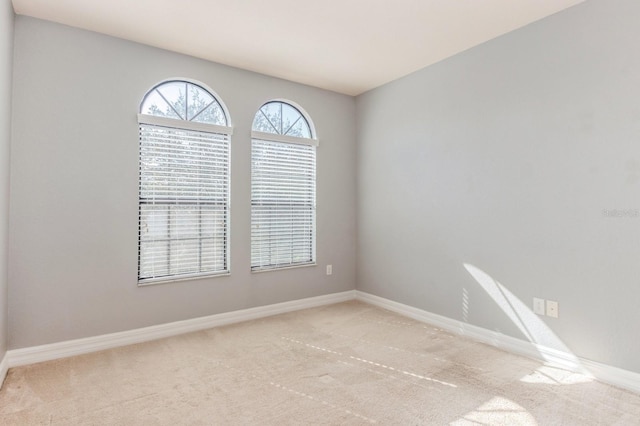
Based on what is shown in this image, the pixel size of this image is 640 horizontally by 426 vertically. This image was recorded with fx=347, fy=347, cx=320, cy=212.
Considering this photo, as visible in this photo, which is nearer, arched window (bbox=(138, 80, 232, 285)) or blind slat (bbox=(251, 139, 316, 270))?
arched window (bbox=(138, 80, 232, 285))

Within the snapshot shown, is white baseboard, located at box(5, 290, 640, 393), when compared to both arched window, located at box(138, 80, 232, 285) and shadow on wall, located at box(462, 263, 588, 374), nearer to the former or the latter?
shadow on wall, located at box(462, 263, 588, 374)

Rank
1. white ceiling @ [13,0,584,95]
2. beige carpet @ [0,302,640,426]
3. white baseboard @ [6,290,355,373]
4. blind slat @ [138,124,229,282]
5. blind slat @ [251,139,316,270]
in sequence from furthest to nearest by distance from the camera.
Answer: blind slat @ [251,139,316,270], blind slat @ [138,124,229,282], white baseboard @ [6,290,355,373], white ceiling @ [13,0,584,95], beige carpet @ [0,302,640,426]

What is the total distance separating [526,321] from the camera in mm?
2797

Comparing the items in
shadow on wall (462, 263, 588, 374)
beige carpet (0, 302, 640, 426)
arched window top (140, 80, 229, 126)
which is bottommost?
beige carpet (0, 302, 640, 426)

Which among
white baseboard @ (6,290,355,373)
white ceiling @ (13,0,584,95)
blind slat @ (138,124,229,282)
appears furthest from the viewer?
blind slat @ (138,124,229,282)

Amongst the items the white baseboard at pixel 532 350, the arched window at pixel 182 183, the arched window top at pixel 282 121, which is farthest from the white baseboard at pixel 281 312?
the arched window top at pixel 282 121

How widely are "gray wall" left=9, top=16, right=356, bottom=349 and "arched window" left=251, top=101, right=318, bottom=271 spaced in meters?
0.26

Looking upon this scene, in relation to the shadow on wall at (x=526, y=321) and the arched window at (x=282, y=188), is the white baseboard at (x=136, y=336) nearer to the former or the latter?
the arched window at (x=282, y=188)

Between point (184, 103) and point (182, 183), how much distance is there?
2.58 feet

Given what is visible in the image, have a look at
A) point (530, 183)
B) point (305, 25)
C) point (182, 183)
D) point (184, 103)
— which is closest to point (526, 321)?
point (530, 183)

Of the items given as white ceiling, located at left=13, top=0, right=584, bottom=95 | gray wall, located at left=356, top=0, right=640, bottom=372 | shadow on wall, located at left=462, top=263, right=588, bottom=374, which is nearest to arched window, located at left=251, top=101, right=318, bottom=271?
white ceiling, located at left=13, top=0, right=584, bottom=95

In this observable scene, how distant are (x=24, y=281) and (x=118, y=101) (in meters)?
1.62

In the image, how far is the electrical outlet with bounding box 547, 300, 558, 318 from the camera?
2.63m

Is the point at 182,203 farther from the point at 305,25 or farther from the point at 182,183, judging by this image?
the point at 305,25
